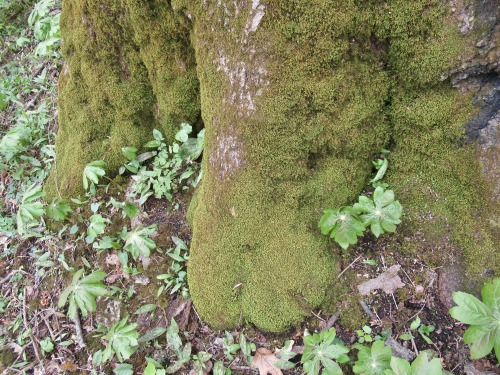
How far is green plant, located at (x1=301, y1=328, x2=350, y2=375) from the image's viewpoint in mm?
2127

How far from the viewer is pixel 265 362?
2.46 metres

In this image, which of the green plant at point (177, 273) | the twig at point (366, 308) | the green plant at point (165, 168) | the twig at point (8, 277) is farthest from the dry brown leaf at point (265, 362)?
the twig at point (8, 277)

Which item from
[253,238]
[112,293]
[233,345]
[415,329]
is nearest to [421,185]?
[415,329]

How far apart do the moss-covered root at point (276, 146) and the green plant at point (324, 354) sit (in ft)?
0.87

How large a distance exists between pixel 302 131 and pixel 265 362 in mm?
1578

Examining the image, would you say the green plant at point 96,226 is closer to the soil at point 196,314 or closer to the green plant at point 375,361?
the soil at point 196,314

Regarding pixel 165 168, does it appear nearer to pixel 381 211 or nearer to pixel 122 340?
pixel 122 340

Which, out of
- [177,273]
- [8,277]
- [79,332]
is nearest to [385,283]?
[177,273]

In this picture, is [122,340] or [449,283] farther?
[122,340]

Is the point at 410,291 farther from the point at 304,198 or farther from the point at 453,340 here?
the point at 304,198

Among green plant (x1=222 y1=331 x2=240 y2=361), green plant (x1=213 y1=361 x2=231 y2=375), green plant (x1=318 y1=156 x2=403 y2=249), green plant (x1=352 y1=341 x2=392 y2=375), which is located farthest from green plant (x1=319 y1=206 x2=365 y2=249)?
green plant (x1=213 y1=361 x2=231 y2=375)

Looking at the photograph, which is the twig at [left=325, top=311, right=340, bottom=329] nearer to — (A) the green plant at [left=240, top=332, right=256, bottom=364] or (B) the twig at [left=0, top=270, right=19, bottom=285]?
(A) the green plant at [left=240, top=332, right=256, bottom=364]

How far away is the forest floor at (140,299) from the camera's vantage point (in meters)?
2.33

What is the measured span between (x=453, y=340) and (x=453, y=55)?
66.3 inches
